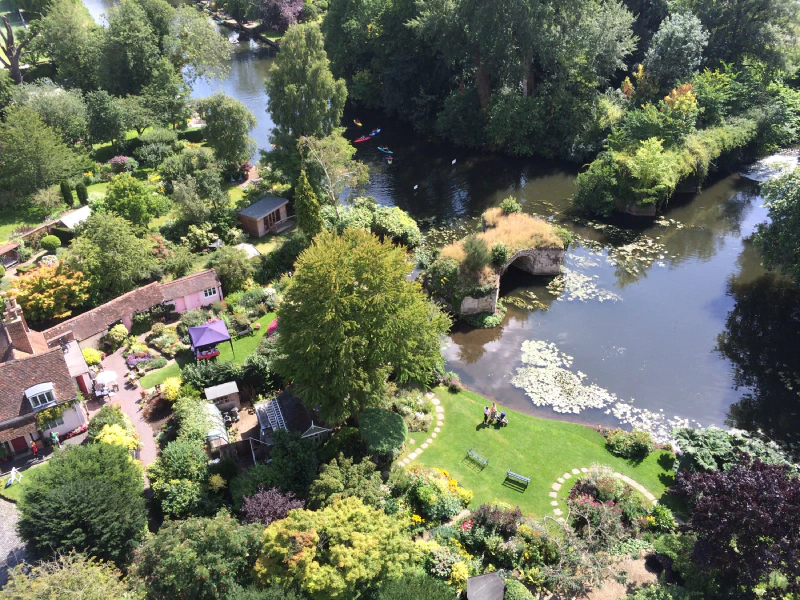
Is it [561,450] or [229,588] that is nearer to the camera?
[229,588]

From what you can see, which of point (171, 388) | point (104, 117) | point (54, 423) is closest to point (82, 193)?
point (104, 117)

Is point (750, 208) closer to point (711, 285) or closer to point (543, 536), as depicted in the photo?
point (711, 285)

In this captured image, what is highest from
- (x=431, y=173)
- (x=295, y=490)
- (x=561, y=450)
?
(x=431, y=173)

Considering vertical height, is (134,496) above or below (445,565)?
above

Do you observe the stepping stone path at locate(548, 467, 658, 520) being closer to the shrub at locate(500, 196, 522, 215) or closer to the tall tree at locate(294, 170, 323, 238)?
the tall tree at locate(294, 170, 323, 238)

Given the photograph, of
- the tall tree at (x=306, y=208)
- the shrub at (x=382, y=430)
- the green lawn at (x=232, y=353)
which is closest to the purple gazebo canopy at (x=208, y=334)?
the green lawn at (x=232, y=353)

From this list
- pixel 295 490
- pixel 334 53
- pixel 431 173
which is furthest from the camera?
pixel 334 53

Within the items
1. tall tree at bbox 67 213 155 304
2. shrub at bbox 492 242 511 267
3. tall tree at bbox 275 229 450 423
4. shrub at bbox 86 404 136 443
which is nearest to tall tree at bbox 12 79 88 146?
tall tree at bbox 67 213 155 304

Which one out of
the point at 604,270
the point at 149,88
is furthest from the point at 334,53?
the point at 604,270

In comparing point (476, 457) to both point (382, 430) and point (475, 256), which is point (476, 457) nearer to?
point (382, 430)
